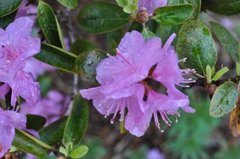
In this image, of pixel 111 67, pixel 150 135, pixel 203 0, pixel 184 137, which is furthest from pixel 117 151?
pixel 111 67

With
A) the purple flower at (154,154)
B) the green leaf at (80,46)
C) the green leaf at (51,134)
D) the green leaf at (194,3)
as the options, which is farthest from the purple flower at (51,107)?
the green leaf at (194,3)

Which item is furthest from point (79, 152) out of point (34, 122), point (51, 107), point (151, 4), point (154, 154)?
point (154, 154)

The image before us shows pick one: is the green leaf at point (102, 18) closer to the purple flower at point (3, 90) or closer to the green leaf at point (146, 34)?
the green leaf at point (146, 34)

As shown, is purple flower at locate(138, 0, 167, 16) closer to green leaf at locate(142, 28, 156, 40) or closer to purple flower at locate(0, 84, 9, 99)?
green leaf at locate(142, 28, 156, 40)

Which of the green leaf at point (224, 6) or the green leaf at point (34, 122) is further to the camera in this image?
the green leaf at point (34, 122)

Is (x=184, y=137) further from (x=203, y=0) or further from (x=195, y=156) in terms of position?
(x=203, y=0)

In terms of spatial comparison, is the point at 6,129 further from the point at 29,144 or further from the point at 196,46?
the point at 196,46
